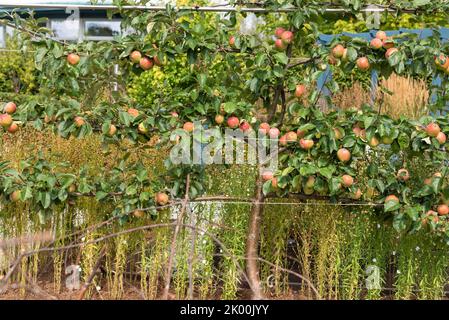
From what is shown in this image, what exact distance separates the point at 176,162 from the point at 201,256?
397 mm

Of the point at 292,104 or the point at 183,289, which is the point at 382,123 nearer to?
the point at 292,104

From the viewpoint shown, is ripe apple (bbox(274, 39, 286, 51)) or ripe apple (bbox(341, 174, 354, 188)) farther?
ripe apple (bbox(274, 39, 286, 51))

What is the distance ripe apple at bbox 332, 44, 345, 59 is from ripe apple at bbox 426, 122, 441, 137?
42 centimetres

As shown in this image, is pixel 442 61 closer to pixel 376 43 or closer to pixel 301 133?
pixel 376 43

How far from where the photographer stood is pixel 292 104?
2641 millimetres

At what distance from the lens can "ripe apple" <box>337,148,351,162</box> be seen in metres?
2.51

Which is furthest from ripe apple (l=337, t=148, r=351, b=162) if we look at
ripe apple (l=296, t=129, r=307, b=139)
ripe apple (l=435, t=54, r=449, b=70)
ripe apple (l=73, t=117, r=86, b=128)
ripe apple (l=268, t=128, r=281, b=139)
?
ripe apple (l=73, t=117, r=86, b=128)

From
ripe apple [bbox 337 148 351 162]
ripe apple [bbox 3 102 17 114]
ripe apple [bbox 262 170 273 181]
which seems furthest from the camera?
ripe apple [bbox 3 102 17 114]

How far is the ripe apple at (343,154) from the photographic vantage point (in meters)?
2.51

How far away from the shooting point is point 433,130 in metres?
2.51

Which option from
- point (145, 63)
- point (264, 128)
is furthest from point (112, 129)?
point (264, 128)

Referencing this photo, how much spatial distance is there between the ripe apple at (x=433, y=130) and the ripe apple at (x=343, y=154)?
31 cm

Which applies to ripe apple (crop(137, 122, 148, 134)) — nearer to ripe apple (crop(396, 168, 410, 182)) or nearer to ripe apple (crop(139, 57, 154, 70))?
ripe apple (crop(139, 57, 154, 70))

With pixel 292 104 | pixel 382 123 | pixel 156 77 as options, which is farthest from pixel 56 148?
pixel 156 77
